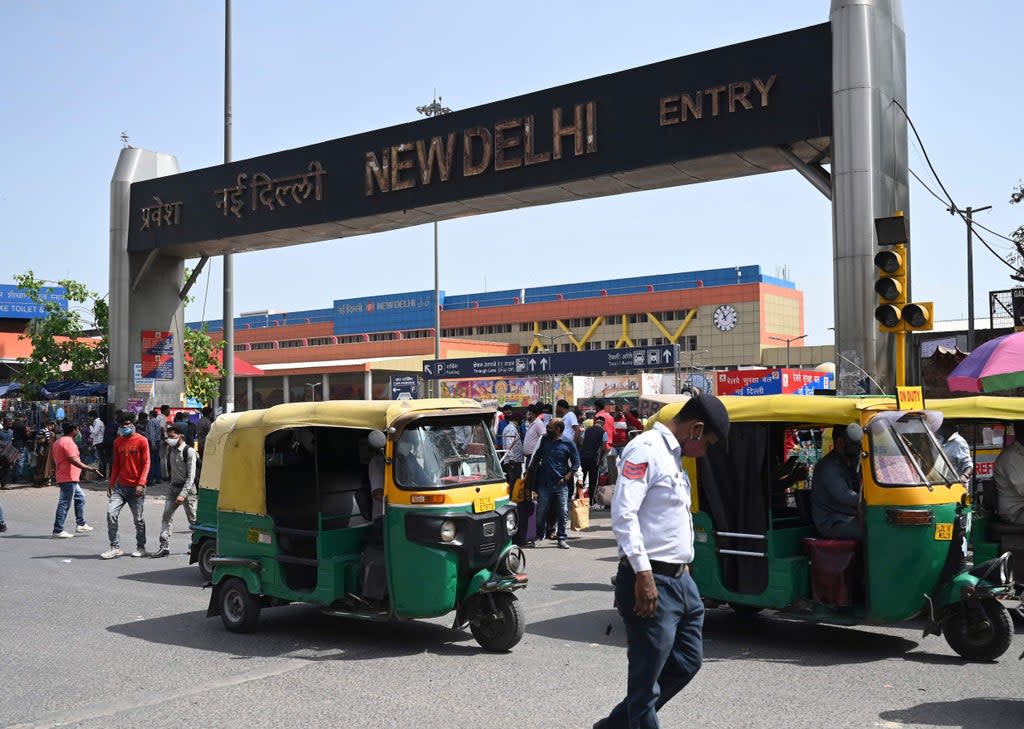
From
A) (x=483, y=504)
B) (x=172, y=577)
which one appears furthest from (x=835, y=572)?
(x=172, y=577)

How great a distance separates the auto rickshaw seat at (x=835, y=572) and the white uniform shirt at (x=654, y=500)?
3.38 meters

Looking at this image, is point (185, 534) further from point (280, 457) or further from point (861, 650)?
point (861, 650)

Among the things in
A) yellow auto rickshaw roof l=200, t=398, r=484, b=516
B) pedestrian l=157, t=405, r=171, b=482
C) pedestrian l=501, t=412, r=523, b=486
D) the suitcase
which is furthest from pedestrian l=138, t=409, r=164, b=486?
yellow auto rickshaw roof l=200, t=398, r=484, b=516

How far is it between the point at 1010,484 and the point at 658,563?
5.52 m

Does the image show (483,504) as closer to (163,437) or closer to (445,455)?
(445,455)

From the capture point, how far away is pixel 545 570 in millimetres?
12820

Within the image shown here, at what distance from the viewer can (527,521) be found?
47.2 ft

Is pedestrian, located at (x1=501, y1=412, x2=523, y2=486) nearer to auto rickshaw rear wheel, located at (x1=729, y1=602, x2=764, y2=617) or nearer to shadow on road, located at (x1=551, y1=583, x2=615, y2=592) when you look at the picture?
shadow on road, located at (x1=551, y1=583, x2=615, y2=592)

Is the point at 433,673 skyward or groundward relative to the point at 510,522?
groundward

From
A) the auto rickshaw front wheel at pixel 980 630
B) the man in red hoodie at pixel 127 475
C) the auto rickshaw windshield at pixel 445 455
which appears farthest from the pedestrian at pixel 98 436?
the auto rickshaw front wheel at pixel 980 630

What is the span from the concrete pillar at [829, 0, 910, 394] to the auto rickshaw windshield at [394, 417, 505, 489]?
7.07 metres

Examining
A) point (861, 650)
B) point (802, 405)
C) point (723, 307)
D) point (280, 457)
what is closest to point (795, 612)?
point (861, 650)

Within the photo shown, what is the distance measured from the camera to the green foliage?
1201 inches

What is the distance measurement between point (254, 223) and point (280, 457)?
47.0 feet
